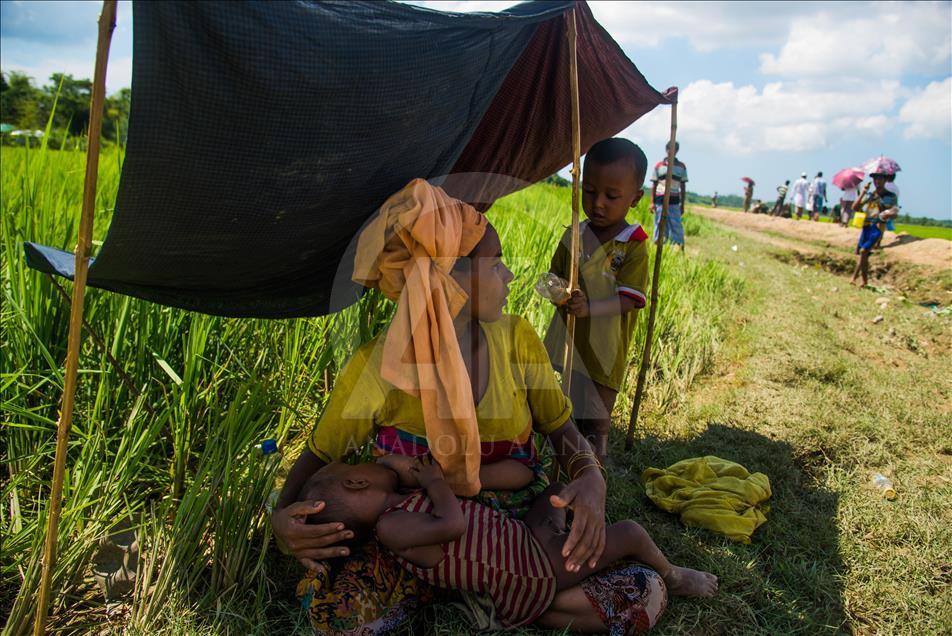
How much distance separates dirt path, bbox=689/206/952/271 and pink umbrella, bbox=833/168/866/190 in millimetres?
1330

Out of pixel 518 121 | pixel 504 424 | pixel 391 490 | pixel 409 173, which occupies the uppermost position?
pixel 518 121

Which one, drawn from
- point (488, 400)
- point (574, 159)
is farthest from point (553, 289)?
point (488, 400)

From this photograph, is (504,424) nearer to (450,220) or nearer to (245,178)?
(450,220)

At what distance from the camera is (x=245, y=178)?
1.35 metres

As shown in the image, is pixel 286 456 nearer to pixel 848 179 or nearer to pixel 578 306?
pixel 578 306

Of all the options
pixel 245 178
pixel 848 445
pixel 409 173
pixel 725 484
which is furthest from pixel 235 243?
pixel 848 445

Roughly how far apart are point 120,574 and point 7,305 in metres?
1.44

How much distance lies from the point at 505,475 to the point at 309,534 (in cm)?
55

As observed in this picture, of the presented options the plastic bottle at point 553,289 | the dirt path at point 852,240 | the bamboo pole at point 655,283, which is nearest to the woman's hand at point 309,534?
the plastic bottle at point 553,289

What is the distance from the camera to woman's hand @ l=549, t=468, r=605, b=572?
152 centimetres

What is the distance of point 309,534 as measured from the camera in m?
1.47

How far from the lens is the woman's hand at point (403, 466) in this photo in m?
1.60

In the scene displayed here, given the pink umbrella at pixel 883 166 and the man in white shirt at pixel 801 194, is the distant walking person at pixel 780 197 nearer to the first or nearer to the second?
the man in white shirt at pixel 801 194

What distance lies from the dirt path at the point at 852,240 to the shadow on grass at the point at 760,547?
22.5ft
